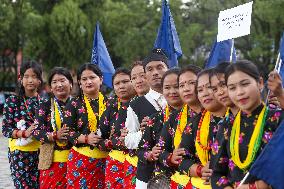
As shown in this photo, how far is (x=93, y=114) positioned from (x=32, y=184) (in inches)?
54.3

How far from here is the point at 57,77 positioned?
706cm

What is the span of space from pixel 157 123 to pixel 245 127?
5.05ft

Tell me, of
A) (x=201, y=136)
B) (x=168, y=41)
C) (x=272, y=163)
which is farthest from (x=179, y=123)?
(x=168, y=41)

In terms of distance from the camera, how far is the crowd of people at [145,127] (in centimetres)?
384

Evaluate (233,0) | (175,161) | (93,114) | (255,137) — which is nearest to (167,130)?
(175,161)

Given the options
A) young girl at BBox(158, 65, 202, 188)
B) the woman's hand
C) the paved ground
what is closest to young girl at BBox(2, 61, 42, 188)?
A: the paved ground

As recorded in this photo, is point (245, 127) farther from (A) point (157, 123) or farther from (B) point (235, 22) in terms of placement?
(B) point (235, 22)

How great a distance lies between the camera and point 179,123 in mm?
4711

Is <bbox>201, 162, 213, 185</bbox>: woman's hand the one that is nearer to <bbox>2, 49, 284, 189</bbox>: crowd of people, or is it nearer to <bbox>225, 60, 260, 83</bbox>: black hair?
<bbox>2, 49, 284, 189</bbox>: crowd of people

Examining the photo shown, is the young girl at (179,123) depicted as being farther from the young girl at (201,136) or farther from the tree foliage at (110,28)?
the tree foliage at (110,28)

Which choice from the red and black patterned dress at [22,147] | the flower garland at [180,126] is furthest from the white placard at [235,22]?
the red and black patterned dress at [22,147]

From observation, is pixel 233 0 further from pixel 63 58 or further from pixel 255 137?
pixel 255 137

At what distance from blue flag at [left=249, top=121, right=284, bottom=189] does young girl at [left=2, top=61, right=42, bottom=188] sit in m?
4.17

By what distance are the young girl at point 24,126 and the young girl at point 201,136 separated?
127 inches
